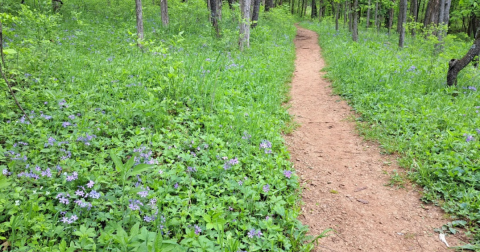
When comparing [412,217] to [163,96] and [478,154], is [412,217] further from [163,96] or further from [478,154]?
[163,96]

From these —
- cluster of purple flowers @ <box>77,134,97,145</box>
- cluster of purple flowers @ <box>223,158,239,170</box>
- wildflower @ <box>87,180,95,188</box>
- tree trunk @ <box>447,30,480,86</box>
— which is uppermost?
tree trunk @ <box>447,30,480,86</box>

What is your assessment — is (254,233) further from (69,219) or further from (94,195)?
(69,219)

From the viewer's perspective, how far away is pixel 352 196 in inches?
142

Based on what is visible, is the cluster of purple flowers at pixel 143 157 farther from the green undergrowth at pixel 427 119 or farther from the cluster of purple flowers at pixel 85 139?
the green undergrowth at pixel 427 119

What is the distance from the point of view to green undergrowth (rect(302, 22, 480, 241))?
3.48 meters

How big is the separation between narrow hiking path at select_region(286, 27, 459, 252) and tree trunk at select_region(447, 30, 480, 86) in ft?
9.89

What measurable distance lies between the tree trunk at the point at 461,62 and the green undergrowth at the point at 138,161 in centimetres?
440

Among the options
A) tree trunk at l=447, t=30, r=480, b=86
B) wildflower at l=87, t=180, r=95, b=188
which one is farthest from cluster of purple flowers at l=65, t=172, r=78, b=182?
tree trunk at l=447, t=30, r=480, b=86

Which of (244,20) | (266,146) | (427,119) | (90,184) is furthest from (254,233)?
(244,20)

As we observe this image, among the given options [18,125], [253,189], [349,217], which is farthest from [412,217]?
[18,125]

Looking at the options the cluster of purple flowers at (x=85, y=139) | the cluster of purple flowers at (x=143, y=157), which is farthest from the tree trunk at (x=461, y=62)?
the cluster of purple flowers at (x=85, y=139)

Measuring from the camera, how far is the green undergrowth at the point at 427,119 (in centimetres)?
348

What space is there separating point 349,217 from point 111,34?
32.7 feet

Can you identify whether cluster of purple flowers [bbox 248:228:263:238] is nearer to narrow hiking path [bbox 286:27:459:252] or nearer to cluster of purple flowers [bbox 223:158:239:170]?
narrow hiking path [bbox 286:27:459:252]
